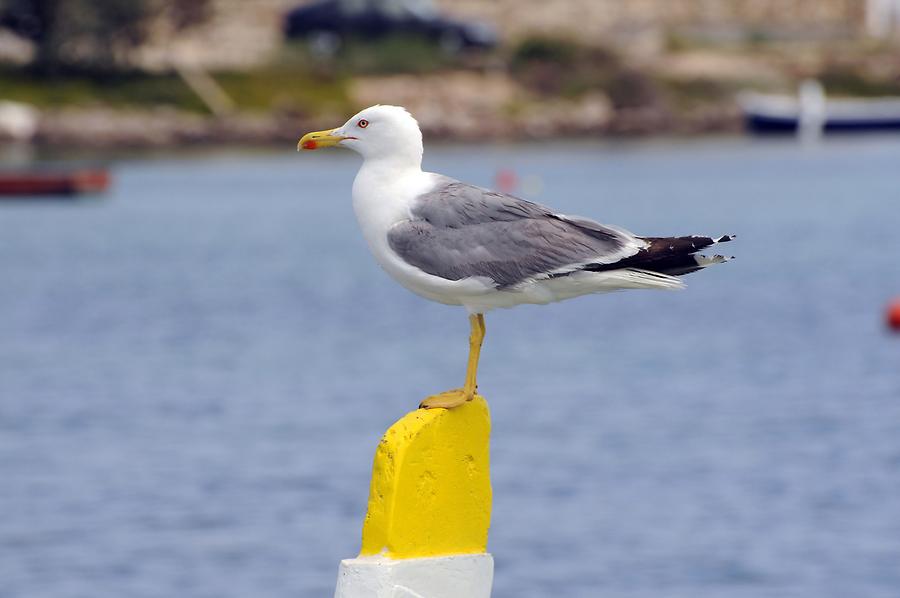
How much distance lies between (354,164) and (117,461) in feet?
261

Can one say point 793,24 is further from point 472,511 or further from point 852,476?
point 472,511

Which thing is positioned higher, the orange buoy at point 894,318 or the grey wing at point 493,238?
the orange buoy at point 894,318

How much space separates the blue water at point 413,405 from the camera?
69.2 feet

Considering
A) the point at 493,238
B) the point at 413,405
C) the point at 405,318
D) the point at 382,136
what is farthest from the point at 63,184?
the point at 493,238

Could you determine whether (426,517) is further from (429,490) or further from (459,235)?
(459,235)

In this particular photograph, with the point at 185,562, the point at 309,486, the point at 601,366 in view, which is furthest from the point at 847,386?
the point at 185,562

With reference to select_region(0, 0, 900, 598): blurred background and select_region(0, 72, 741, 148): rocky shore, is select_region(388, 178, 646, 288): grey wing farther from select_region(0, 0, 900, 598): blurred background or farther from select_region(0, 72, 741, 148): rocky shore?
select_region(0, 72, 741, 148): rocky shore

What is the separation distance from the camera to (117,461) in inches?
1099

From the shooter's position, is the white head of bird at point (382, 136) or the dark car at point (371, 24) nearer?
the white head of bird at point (382, 136)

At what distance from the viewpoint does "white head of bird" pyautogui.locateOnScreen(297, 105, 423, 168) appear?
8180 mm

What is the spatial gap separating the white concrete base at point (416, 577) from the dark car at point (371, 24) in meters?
110

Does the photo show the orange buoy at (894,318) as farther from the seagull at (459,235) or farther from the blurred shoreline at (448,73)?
the blurred shoreline at (448,73)

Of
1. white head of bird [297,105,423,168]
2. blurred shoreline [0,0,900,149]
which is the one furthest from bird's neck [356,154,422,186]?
blurred shoreline [0,0,900,149]

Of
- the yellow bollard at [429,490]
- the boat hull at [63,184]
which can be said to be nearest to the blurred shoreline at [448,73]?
the boat hull at [63,184]
